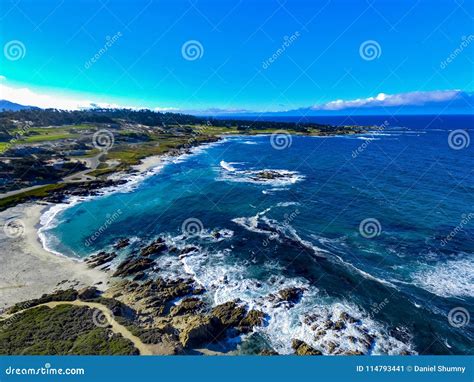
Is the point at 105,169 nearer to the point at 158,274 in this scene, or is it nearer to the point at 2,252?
the point at 2,252

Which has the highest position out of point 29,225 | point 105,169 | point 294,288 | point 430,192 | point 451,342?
point 105,169

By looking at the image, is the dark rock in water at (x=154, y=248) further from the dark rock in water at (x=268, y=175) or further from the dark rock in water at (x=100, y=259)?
the dark rock in water at (x=268, y=175)

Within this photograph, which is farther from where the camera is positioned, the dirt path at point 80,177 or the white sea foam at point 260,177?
the white sea foam at point 260,177

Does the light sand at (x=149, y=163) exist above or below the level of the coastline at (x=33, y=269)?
above

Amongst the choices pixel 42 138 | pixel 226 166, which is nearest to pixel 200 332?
pixel 226 166

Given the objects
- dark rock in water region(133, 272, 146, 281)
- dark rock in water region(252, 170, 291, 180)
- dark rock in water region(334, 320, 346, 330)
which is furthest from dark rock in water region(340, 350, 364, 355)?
dark rock in water region(252, 170, 291, 180)

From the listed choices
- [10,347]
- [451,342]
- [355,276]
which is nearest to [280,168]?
[355,276]

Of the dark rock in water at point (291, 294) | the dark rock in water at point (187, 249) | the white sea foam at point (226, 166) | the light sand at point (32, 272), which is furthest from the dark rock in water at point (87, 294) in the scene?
the white sea foam at point (226, 166)
